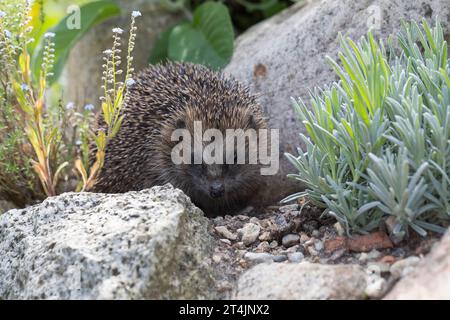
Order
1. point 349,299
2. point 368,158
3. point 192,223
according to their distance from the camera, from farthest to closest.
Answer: point 192,223 → point 368,158 → point 349,299

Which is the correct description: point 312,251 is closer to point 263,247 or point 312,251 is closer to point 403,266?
point 263,247

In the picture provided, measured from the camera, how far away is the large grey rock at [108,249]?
12.1ft

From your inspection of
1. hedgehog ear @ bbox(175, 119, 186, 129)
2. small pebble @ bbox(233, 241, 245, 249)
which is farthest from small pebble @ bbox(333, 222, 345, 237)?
hedgehog ear @ bbox(175, 119, 186, 129)

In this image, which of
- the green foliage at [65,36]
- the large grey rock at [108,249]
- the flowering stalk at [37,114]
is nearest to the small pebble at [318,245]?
the large grey rock at [108,249]

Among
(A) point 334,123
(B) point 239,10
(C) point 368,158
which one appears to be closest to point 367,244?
(C) point 368,158

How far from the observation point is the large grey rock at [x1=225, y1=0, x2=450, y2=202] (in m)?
5.82

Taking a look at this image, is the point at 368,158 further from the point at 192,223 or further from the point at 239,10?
the point at 239,10

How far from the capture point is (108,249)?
3787 mm

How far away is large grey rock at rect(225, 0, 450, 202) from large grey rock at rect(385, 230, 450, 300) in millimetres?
2652

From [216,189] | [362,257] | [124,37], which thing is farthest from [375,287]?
[124,37]

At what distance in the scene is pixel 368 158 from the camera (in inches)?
158

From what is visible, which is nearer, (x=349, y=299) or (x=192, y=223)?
(x=349, y=299)

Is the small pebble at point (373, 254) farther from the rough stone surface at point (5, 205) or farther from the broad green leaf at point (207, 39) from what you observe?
the broad green leaf at point (207, 39)
